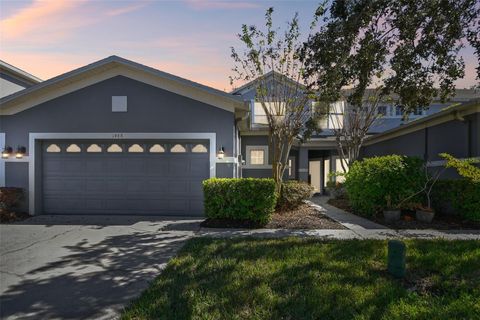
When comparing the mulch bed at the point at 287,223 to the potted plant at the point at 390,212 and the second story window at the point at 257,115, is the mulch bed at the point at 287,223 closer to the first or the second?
the potted plant at the point at 390,212

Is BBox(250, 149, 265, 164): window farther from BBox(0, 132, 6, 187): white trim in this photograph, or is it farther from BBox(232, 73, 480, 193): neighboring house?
BBox(0, 132, 6, 187): white trim

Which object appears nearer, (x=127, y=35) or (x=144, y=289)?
(x=144, y=289)

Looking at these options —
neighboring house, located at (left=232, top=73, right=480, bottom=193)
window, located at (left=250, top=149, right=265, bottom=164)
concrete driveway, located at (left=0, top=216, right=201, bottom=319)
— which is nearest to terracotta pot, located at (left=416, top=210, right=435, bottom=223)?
neighboring house, located at (left=232, top=73, right=480, bottom=193)

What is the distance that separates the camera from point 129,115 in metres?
9.45

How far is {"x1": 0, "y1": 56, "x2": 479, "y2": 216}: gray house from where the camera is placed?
9.38 m

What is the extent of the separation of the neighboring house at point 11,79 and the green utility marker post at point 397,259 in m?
15.6

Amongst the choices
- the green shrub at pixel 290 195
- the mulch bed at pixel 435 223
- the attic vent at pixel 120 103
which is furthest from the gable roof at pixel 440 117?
the attic vent at pixel 120 103

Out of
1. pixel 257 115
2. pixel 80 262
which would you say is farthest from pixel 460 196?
pixel 257 115

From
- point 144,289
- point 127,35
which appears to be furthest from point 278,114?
point 144,289

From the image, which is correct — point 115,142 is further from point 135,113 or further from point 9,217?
point 9,217

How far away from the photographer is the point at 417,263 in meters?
4.89

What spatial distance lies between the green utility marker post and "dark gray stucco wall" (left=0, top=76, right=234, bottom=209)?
18.5ft

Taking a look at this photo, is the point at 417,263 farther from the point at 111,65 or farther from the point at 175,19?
the point at 111,65

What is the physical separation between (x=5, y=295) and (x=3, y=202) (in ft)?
20.4
